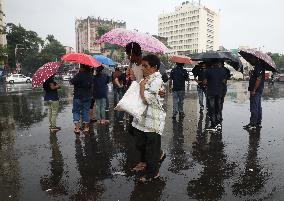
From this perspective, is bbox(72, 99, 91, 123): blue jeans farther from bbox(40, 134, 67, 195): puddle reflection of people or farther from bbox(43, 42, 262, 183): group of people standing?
bbox(40, 134, 67, 195): puddle reflection of people

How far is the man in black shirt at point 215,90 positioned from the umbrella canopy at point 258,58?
75 cm

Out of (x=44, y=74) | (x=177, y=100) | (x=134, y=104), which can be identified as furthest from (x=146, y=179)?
(x=177, y=100)

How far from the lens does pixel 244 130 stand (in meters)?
8.82

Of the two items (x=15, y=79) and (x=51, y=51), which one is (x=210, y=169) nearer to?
(x=15, y=79)

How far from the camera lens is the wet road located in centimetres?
451

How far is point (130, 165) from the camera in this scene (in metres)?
5.72

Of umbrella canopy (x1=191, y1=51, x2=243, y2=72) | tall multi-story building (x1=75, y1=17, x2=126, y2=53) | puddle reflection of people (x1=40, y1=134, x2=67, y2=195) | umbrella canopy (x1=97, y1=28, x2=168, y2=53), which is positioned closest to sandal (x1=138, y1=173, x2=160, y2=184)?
puddle reflection of people (x1=40, y1=134, x2=67, y2=195)

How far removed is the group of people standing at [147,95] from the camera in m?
4.90

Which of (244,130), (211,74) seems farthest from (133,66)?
(244,130)

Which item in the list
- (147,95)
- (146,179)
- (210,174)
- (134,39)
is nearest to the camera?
(147,95)

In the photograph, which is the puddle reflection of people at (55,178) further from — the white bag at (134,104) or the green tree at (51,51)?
the green tree at (51,51)

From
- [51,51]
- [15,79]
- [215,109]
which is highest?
[51,51]

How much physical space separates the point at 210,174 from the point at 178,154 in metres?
1.24

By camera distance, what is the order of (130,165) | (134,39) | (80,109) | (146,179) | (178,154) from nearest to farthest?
(146,179) → (130,165) → (178,154) → (134,39) → (80,109)
